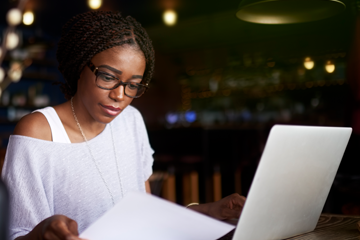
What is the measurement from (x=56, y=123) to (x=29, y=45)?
3.80 meters

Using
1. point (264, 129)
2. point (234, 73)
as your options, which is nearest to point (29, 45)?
point (264, 129)

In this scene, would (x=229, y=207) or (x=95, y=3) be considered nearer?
(x=229, y=207)

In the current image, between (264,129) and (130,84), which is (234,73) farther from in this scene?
(130,84)

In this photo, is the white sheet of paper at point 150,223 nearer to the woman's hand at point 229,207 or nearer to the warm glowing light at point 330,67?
the woman's hand at point 229,207

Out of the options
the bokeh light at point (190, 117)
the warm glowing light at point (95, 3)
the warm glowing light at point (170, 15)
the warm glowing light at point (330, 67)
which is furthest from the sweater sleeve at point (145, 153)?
the bokeh light at point (190, 117)

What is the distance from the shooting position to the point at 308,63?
18.3ft

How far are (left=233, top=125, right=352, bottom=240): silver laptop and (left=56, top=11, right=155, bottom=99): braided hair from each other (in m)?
0.59

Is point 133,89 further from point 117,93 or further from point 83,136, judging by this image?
point 83,136

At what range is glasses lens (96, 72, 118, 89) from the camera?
1011 mm

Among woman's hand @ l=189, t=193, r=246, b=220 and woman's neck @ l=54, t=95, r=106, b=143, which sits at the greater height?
woman's neck @ l=54, t=95, r=106, b=143

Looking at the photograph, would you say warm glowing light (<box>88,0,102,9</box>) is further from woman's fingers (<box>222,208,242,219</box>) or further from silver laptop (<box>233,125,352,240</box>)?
silver laptop (<box>233,125,352,240</box>)

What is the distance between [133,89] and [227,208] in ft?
1.40

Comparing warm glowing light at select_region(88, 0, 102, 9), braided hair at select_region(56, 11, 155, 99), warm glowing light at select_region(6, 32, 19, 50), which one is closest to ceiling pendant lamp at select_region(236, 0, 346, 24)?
braided hair at select_region(56, 11, 155, 99)

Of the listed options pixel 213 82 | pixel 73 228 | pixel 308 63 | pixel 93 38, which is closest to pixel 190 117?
pixel 213 82
